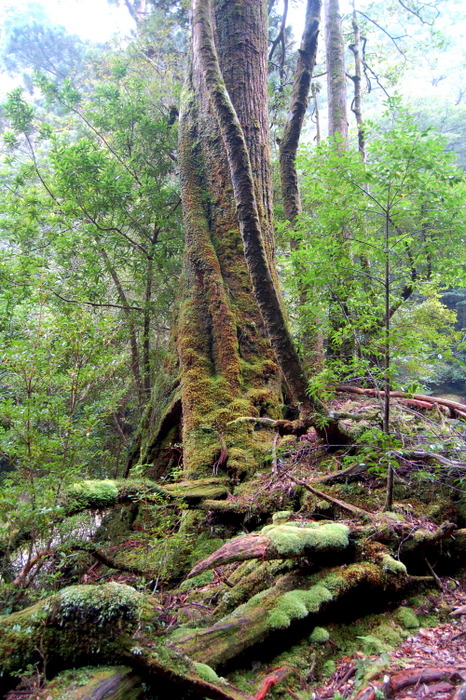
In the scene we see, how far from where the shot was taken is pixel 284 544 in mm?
2281

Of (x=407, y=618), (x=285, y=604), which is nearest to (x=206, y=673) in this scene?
(x=285, y=604)

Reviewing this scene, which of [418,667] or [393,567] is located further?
[393,567]

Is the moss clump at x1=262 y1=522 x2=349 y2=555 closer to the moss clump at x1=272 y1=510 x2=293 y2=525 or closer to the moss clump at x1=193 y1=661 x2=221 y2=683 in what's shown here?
the moss clump at x1=272 y1=510 x2=293 y2=525

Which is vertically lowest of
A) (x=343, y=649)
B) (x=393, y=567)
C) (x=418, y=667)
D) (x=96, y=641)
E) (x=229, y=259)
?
(x=343, y=649)

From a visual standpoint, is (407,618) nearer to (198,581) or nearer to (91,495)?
(198,581)

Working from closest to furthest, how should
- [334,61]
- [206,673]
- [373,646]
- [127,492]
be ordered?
1. [206,673]
2. [373,646]
3. [127,492]
4. [334,61]

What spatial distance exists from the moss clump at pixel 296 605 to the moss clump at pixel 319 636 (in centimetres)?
11

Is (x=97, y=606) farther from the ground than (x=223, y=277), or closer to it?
closer to it

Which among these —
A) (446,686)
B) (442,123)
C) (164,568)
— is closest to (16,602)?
(164,568)

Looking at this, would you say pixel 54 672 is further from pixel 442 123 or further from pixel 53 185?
pixel 442 123

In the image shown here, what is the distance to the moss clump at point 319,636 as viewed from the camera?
2.13 metres

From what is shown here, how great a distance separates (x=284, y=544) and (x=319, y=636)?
1.61 feet

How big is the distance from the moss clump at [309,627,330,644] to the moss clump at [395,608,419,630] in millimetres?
473

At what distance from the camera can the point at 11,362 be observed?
10.0 feet
